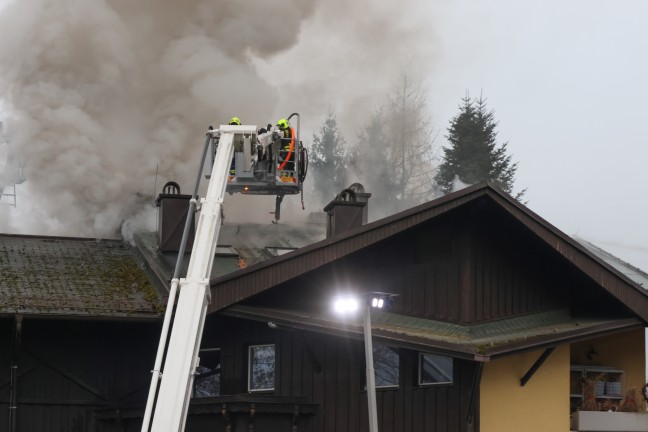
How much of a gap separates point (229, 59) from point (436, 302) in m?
15.9

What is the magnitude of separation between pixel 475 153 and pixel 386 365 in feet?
123

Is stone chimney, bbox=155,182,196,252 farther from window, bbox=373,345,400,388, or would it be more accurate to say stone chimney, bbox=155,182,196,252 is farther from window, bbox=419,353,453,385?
window, bbox=419,353,453,385

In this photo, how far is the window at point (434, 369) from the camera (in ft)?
101

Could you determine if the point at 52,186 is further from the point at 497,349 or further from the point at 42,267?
the point at 497,349

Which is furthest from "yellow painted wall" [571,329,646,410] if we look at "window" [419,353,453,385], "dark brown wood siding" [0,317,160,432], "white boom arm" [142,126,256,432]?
"white boom arm" [142,126,256,432]

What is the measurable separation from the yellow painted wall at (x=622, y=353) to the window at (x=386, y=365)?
444 centimetres

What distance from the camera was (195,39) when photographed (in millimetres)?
45688

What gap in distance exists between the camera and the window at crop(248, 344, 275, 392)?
106 ft

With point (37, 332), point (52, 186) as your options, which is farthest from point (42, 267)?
point (52, 186)

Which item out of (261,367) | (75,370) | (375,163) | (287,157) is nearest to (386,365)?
(261,367)

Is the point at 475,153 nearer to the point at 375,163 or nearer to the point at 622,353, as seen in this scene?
the point at 375,163

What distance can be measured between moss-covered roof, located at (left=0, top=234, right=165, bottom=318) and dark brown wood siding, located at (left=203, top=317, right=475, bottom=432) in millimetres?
1728

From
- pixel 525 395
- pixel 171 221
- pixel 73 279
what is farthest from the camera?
pixel 171 221

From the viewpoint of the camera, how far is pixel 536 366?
30.8 metres
